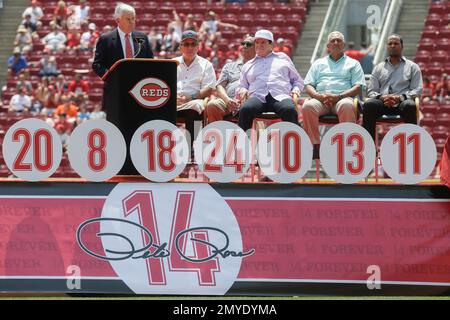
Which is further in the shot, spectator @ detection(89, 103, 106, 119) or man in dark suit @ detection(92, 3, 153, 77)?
spectator @ detection(89, 103, 106, 119)

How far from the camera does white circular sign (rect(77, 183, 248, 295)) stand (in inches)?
430

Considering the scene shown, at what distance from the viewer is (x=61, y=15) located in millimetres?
27594

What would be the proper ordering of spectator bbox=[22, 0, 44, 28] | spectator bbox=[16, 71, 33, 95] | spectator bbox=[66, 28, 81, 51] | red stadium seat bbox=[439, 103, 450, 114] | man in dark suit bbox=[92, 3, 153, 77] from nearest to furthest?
1. man in dark suit bbox=[92, 3, 153, 77]
2. red stadium seat bbox=[439, 103, 450, 114]
3. spectator bbox=[16, 71, 33, 95]
4. spectator bbox=[66, 28, 81, 51]
5. spectator bbox=[22, 0, 44, 28]

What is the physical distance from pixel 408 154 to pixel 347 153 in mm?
490

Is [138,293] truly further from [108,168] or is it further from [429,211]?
[429,211]

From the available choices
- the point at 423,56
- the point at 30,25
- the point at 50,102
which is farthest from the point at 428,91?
the point at 30,25

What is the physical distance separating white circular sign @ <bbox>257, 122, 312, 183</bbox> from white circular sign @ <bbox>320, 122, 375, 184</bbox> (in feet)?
0.50

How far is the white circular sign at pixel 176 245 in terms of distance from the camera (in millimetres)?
10914

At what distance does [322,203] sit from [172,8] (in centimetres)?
1684

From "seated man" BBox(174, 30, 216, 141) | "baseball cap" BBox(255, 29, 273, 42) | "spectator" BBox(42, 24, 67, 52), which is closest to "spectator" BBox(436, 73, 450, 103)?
"spectator" BBox(42, 24, 67, 52)

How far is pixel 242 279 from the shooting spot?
35.8 ft

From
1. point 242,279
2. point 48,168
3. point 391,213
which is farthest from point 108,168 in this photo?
point 391,213

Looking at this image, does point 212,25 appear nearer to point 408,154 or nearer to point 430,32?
point 430,32

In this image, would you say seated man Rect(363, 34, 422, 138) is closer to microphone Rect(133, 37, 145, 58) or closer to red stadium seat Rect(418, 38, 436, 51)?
microphone Rect(133, 37, 145, 58)
